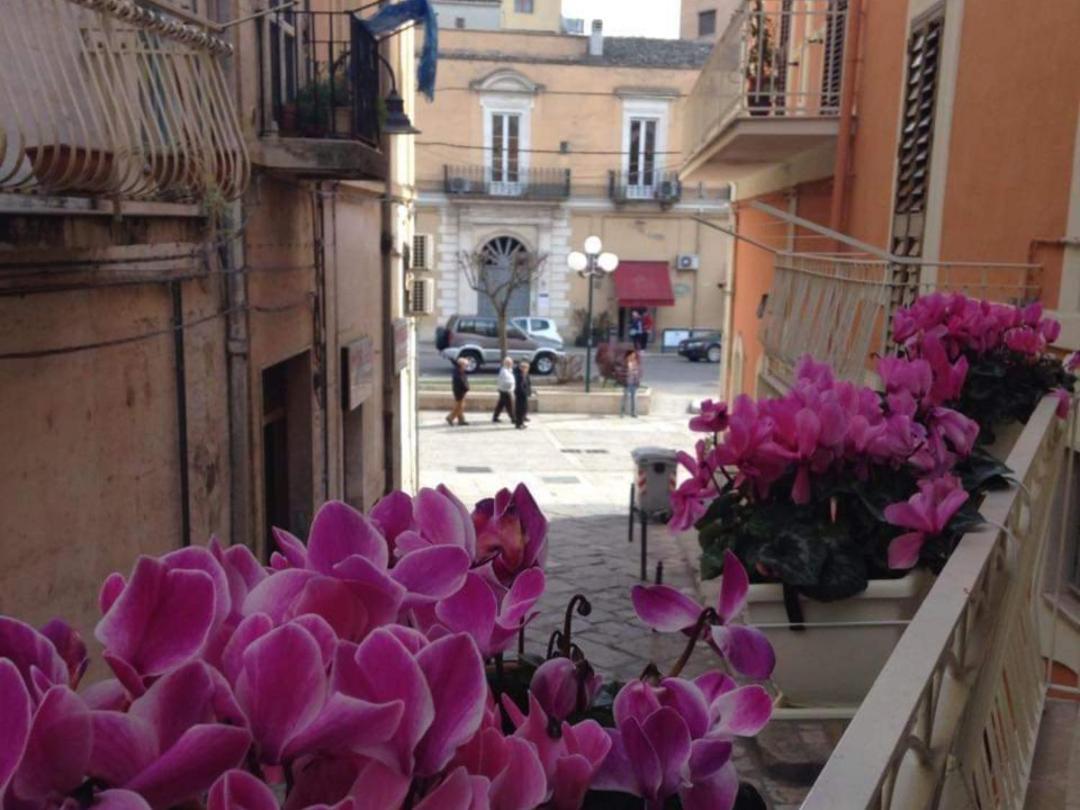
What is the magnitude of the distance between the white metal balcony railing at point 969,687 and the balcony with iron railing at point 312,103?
472 cm

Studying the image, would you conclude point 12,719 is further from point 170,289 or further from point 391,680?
point 170,289

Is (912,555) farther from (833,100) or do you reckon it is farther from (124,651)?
(833,100)

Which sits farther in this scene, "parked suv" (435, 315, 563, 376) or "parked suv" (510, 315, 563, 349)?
"parked suv" (510, 315, 563, 349)

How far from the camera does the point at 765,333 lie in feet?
29.3

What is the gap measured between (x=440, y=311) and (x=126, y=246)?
30.4 meters

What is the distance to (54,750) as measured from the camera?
759 millimetres

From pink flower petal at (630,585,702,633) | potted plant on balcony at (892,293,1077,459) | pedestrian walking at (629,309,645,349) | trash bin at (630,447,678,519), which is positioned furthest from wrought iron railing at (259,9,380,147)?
pedestrian walking at (629,309,645,349)

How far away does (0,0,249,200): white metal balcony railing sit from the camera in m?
3.51

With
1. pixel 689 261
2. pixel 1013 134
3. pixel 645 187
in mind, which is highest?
pixel 645 187

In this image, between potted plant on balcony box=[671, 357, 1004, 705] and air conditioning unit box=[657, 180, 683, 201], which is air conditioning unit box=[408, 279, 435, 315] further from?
air conditioning unit box=[657, 180, 683, 201]

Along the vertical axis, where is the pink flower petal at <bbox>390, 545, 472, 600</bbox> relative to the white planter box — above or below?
above

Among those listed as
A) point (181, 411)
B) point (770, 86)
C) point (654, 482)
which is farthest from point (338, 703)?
point (770, 86)

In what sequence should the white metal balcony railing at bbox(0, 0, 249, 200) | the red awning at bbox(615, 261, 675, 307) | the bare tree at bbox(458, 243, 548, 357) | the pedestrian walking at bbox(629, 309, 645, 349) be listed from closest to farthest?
the white metal balcony railing at bbox(0, 0, 249, 200) < the bare tree at bbox(458, 243, 548, 357) < the pedestrian walking at bbox(629, 309, 645, 349) < the red awning at bbox(615, 261, 675, 307)

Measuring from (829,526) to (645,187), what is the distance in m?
34.0
